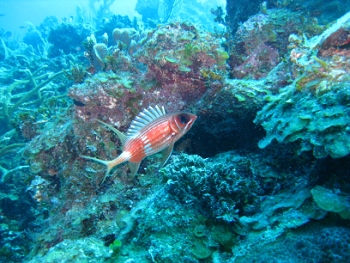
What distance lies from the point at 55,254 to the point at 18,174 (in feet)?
14.3

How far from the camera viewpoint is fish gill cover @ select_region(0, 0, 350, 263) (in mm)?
1740

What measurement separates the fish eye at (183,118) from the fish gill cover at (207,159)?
552 mm

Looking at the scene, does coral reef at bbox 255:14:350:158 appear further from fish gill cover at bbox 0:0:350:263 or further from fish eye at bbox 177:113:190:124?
fish eye at bbox 177:113:190:124

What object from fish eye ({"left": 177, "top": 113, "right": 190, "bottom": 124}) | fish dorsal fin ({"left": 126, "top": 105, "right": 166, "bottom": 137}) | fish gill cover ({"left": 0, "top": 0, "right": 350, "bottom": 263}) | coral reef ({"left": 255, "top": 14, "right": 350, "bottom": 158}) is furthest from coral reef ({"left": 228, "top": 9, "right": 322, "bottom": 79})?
fish dorsal fin ({"left": 126, "top": 105, "right": 166, "bottom": 137})

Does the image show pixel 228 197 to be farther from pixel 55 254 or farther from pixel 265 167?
pixel 55 254

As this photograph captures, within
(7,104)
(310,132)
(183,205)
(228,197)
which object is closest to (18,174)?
(7,104)

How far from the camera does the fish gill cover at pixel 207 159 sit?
1740mm

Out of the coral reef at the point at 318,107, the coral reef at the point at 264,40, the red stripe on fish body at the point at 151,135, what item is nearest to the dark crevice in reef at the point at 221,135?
the coral reef at the point at 318,107

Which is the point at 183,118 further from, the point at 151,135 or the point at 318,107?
the point at 318,107

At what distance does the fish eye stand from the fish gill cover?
0.55 metres

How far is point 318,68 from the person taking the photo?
89.6 inches

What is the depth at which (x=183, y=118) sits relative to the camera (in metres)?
2.53

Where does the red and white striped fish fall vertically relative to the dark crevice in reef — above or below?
above

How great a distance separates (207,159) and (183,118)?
1.05 metres
